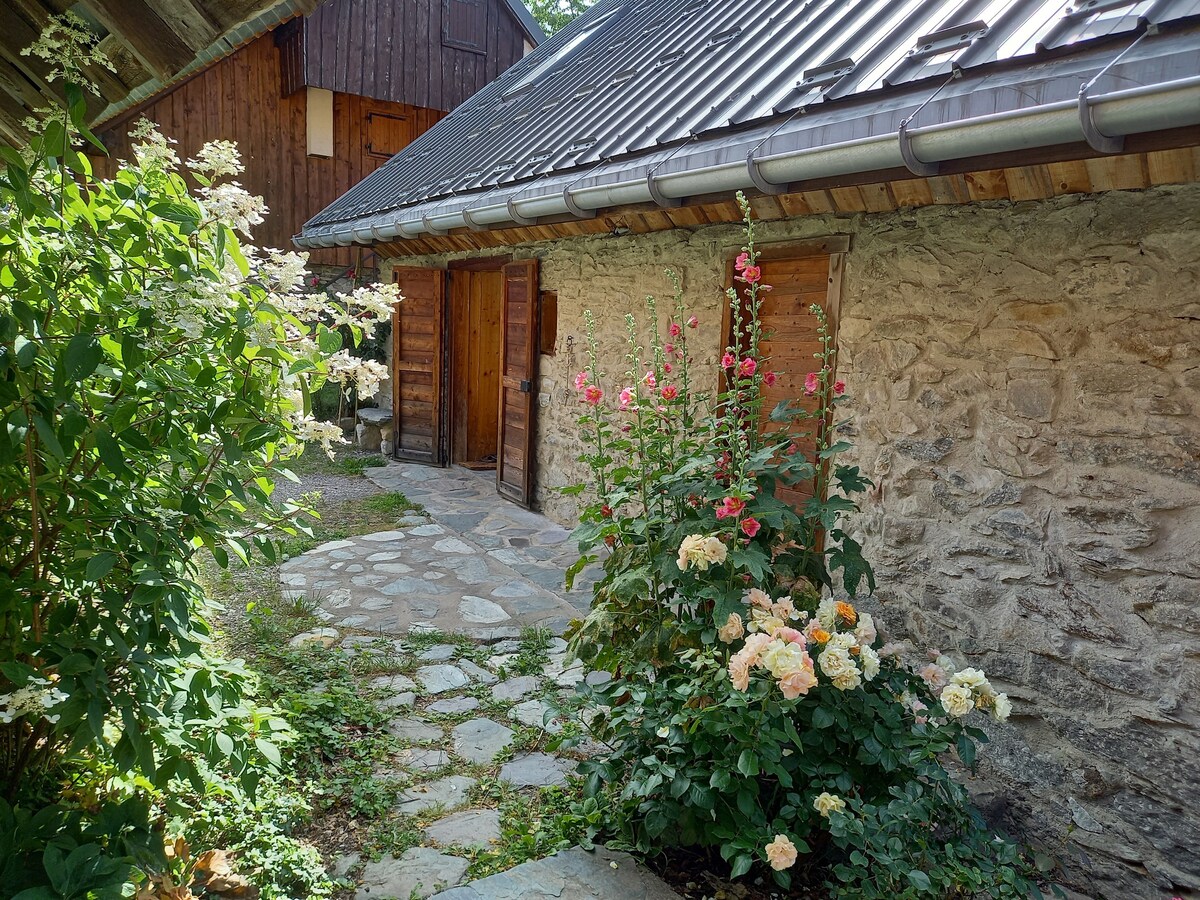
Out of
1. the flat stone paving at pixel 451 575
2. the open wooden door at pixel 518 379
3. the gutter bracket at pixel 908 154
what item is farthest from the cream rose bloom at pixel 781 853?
the open wooden door at pixel 518 379

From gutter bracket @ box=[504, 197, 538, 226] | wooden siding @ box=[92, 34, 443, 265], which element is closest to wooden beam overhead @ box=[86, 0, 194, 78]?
gutter bracket @ box=[504, 197, 538, 226]

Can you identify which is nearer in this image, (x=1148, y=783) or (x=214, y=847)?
(x=214, y=847)

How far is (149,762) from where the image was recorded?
1.74 m

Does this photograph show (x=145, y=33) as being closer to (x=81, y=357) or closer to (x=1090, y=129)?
(x=81, y=357)

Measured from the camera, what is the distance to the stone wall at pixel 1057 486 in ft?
8.09

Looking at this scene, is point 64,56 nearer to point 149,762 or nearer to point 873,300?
point 149,762

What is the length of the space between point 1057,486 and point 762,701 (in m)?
1.42

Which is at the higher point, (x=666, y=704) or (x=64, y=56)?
(x=64, y=56)

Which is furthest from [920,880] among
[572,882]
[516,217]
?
[516,217]

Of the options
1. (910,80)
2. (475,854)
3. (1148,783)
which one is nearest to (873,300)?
(910,80)

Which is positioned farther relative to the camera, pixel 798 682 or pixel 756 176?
pixel 756 176

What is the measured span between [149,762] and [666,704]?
133cm

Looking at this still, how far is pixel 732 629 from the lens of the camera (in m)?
2.26

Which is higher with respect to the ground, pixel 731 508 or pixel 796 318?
pixel 796 318
